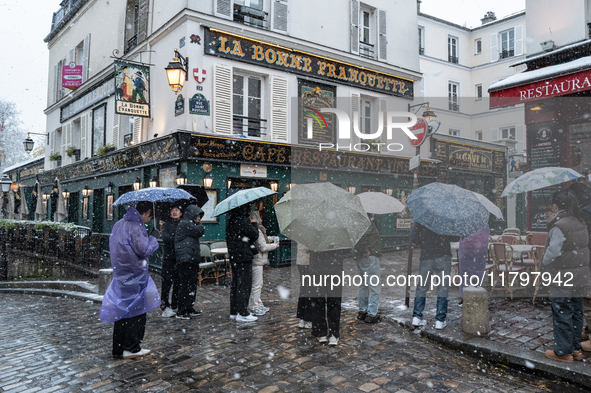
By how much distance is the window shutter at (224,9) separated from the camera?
10.7 meters

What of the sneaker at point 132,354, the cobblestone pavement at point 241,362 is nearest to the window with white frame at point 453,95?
the cobblestone pavement at point 241,362

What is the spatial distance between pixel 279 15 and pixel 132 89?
15.3ft

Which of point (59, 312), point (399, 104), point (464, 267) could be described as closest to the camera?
point (464, 267)

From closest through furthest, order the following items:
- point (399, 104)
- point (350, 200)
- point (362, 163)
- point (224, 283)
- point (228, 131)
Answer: point (350, 200), point (224, 283), point (228, 131), point (362, 163), point (399, 104)

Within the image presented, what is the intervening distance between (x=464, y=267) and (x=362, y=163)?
308 inches

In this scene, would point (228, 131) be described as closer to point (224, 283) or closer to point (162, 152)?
point (162, 152)

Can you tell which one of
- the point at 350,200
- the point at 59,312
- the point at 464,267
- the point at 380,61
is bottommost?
the point at 59,312

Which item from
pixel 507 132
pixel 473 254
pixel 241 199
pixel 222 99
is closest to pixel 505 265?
pixel 473 254

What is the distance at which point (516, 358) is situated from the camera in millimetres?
4141

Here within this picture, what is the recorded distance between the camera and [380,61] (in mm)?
14102

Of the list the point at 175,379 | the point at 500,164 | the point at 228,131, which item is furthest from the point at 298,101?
the point at 500,164

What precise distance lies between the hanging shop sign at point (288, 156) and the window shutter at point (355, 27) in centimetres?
354

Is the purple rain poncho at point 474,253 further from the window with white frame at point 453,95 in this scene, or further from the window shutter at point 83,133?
the window with white frame at point 453,95

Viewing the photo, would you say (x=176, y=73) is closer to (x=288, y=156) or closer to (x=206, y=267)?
(x=288, y=156)
